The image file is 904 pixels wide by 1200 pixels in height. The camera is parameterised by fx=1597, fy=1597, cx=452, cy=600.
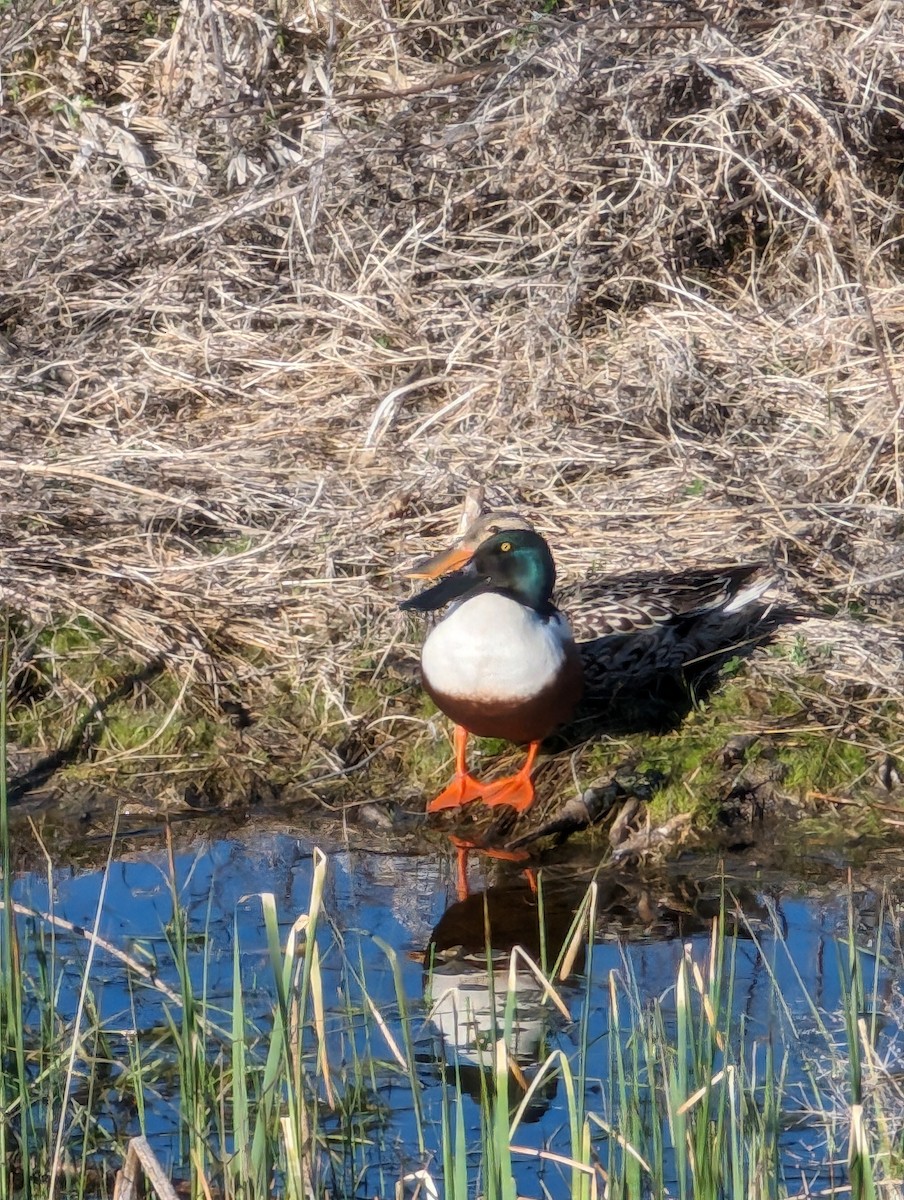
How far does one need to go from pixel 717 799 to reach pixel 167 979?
1.61 m

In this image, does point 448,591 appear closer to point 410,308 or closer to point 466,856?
point 466,856

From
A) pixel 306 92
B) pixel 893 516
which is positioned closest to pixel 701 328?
pixel 893 516

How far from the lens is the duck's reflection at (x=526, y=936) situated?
3.06 meters

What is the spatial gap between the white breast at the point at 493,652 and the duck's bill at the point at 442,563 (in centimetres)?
30

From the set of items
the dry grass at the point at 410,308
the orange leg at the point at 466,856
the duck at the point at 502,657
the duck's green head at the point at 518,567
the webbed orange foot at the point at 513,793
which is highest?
the dry grass at the point at 410,308

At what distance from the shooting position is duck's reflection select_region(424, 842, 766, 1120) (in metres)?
3.06

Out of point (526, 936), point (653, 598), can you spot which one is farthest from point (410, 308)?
point (526, 936)

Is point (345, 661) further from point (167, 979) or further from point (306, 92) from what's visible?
point (306, 92)

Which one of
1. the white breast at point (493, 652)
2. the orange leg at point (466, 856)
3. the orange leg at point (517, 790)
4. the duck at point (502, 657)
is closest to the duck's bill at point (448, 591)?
the duck at point (502, 657)

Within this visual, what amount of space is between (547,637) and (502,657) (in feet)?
0.50

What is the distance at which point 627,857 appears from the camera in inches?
159

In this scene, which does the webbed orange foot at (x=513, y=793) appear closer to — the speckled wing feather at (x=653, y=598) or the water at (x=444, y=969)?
the water at (x=444, y=969)

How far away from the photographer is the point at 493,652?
13.4ft

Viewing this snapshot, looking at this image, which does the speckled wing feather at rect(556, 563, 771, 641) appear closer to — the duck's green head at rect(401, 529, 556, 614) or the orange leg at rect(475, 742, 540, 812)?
the duck's green head at rect(401, 529, 556, 614)
